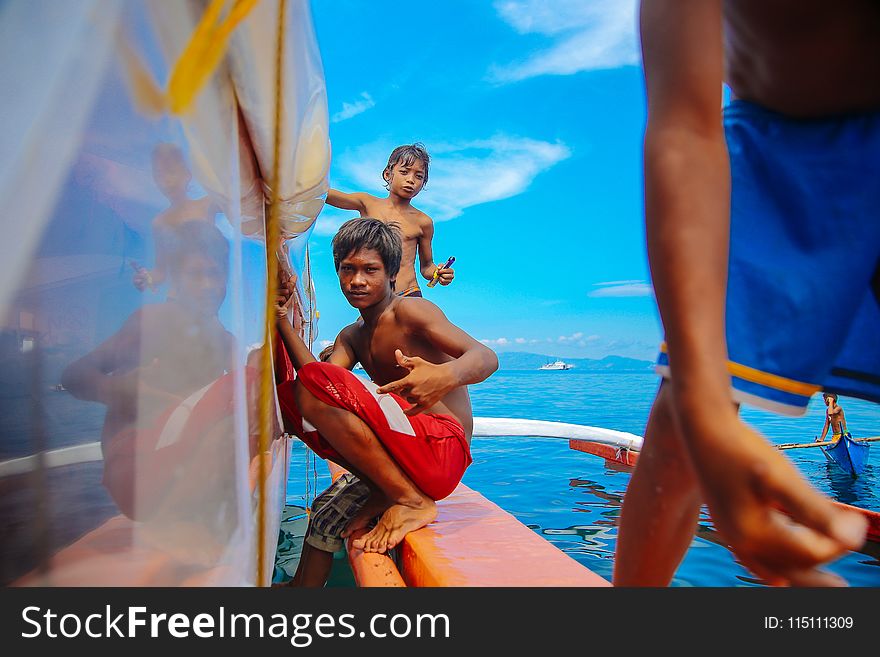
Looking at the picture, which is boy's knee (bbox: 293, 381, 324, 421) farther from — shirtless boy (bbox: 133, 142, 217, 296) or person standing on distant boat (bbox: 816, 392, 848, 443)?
person standing on distant boat (bbox: 816, 392, 848, 443)

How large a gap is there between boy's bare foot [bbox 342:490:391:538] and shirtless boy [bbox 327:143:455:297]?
1.82 meters

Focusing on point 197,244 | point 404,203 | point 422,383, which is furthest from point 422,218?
point 197,244

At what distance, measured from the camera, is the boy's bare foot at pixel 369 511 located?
167 centimetres

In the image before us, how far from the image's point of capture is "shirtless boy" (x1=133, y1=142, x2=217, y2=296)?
646 millimetres

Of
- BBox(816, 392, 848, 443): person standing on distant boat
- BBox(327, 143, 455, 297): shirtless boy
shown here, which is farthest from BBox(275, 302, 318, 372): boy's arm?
BBox(816, 392, 848, 443): person standing on distant boat

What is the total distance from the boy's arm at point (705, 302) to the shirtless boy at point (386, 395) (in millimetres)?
904

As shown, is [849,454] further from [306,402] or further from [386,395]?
[306,402]

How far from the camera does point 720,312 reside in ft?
1.53

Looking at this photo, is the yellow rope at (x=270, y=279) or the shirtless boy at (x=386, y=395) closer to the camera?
the yellow rope at (x=270, y=279)

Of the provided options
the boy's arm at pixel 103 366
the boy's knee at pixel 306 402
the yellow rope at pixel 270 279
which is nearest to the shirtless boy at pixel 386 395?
the boy's knee at pixel 306 402

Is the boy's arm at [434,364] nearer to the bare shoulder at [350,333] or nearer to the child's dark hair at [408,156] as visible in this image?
the bare shoulder at [350,333]
